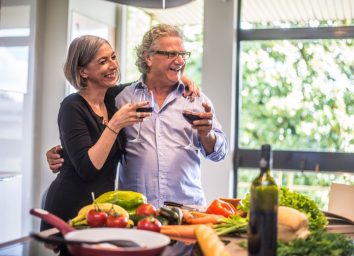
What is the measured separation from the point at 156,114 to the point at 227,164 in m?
2.07

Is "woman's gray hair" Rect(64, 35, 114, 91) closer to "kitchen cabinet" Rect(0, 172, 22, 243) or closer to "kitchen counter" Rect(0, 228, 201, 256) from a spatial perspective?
"kitchen counter" Rect(0, 228, 201, 256)

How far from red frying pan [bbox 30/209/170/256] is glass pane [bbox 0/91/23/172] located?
245 cm

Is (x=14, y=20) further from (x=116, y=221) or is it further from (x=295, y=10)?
(x=116, y=221)

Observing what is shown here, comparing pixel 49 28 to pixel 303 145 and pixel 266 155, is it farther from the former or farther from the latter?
pixel 266 155

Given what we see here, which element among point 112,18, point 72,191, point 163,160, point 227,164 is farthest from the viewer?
A: point 112,18

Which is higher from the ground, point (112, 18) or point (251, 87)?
point (112, 18)

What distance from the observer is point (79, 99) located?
2.25 meters

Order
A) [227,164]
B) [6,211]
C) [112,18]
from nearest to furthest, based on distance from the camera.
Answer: [6,211] < [227,164] < [112,18]

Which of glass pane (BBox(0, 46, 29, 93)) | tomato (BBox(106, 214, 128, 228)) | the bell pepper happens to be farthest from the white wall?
tomato (BBox(106, 214, 128, 228))

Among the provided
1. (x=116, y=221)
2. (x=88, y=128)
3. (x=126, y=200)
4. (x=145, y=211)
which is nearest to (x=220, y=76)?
(x=88, y=128)

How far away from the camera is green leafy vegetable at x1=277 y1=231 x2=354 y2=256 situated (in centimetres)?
133

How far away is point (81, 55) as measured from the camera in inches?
91.1

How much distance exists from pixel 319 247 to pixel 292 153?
3.18 meters

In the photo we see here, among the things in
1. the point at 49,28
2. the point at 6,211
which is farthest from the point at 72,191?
the point at 49,28
